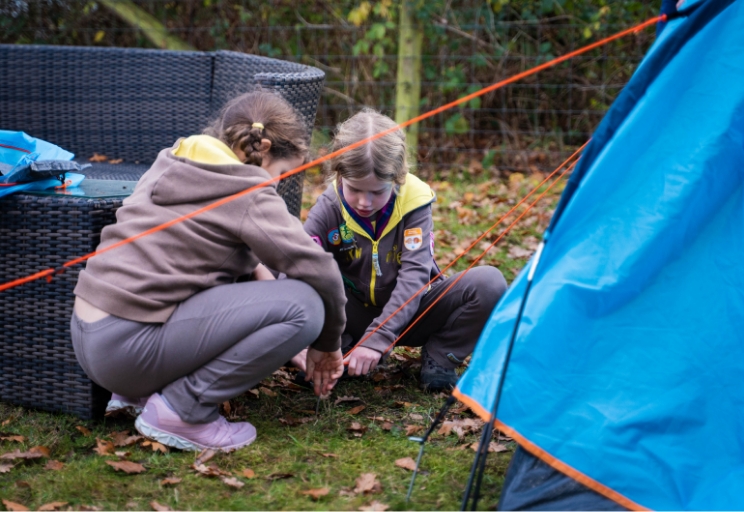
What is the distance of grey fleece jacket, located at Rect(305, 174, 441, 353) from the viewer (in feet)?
8.54

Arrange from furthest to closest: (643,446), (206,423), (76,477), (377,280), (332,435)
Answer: (377,280)
(332,435)
(206,423)
(76,477)
(643,446)

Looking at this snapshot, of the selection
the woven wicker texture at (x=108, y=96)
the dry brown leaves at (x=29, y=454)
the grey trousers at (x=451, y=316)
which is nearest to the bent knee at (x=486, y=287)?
the grey trousers at (x=451, y=316)

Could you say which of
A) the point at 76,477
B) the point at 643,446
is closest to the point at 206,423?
the point at 76,477

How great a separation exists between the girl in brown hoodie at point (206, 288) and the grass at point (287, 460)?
145 mm

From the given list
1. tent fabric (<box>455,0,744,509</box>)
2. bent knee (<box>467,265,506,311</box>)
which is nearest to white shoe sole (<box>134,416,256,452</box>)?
tent fabric (<box>455,0,744,509</box>)

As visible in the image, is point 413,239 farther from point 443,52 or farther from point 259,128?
point 443,52

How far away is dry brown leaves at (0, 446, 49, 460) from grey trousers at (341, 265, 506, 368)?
1014 mm

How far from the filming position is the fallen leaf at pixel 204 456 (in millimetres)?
2162

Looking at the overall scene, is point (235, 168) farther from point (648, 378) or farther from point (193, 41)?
point (193, 41)

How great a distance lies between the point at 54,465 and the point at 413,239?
1.25m

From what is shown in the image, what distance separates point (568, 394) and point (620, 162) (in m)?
0.54

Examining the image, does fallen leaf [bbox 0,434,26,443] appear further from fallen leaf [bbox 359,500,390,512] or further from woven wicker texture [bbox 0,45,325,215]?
woven wicker texture [bbox 0,45,325,215]

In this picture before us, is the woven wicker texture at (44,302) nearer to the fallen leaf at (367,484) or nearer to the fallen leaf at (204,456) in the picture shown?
the fallen leaf at (204,456)

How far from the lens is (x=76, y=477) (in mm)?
2070
